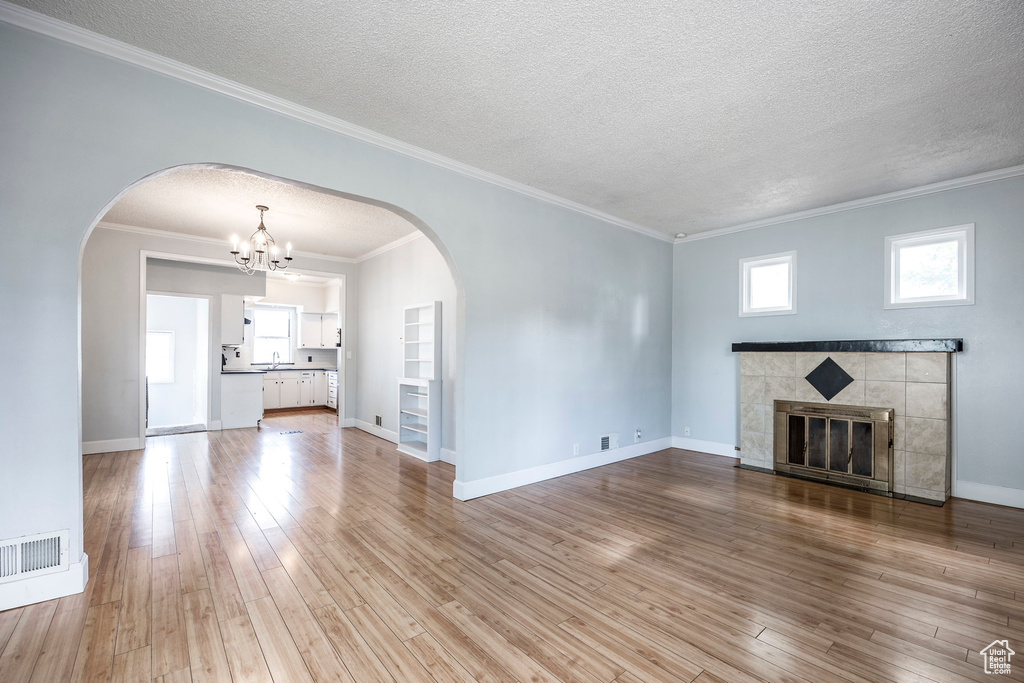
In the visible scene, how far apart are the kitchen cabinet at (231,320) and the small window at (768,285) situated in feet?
26.8

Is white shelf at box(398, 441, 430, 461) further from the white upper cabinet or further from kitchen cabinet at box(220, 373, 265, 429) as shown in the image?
the white upper cabinet

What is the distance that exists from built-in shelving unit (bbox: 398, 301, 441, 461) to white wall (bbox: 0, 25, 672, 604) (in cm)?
149

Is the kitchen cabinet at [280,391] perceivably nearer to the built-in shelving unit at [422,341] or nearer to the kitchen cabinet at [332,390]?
the kitchen cabinet at [332,390]

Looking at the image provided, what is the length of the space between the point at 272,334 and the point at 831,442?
36.7 ft

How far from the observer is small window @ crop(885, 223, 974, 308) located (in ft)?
14.1

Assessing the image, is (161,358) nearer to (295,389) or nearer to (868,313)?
(295,389)

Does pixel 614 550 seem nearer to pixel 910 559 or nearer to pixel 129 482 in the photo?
pixel 910 559

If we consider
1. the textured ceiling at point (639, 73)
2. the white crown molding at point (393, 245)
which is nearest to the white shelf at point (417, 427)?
the white crown molding at point (393, 245)

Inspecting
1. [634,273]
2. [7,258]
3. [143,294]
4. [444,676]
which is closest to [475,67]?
[7,258]

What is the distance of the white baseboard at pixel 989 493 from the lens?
4.02m

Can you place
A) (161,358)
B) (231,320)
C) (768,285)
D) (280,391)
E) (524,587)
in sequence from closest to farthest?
(524,587)
(768,285)
(231,320)
(161,358)
(280,391)

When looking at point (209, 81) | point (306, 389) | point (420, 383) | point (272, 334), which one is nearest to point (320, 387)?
point (306, 389)

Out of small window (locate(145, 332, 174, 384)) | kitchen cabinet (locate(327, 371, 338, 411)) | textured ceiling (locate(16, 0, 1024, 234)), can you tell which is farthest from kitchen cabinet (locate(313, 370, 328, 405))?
textured ceiling (locate(16, 0, 1024, 234))

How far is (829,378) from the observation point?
4918 millimetres
